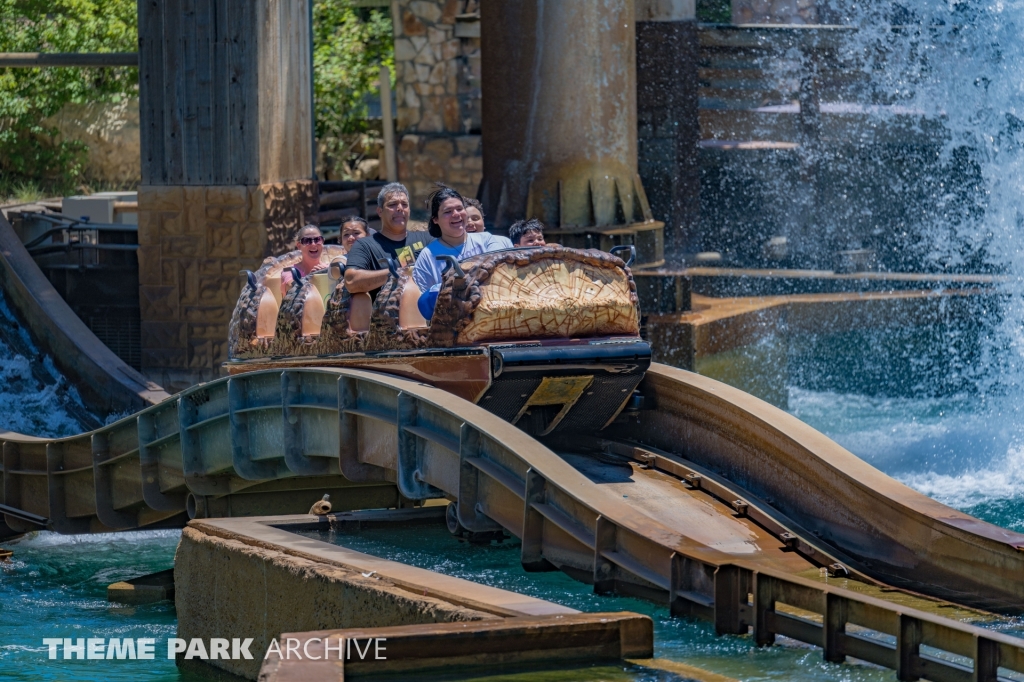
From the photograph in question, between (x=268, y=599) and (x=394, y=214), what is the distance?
7.34 feet

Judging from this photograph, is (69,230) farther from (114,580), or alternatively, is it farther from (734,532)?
(734,532)

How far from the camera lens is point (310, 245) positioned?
9.28 metres

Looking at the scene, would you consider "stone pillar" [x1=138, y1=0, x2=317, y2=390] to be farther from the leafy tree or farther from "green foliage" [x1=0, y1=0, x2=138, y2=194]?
"green foliage" [x1=0, y1=0, x2=138, y2=194]

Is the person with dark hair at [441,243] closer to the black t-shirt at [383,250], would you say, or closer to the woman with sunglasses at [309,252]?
the black t-shirt at [383,250]

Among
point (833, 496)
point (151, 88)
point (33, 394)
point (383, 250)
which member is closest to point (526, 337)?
point (383, 250)

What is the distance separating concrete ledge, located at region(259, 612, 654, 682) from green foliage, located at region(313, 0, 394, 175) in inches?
708

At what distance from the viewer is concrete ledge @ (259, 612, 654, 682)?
4.57 metres

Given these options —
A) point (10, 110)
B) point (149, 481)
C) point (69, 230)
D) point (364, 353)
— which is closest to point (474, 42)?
point (69, 230)

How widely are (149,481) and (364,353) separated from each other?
2.89 metres

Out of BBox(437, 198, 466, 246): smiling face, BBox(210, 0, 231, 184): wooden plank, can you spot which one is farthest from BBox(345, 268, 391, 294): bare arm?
BBox(210, 0, 231, 184): wooden plank

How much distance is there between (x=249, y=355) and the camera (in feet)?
29.6

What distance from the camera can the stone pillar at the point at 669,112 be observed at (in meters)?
15.7

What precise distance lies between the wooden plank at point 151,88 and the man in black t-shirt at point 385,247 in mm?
5230

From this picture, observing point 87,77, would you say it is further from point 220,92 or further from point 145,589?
point 145,589
